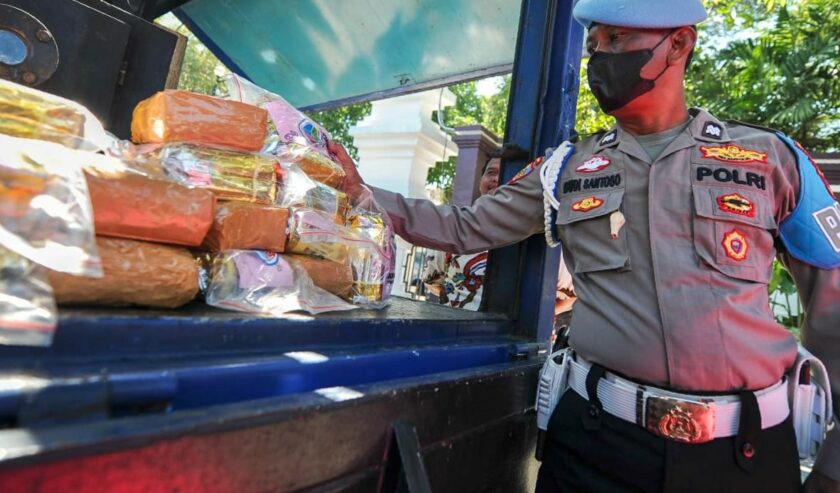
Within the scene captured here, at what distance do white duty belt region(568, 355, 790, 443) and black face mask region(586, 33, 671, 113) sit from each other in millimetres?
826

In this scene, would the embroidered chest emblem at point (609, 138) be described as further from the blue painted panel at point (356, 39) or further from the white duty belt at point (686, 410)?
the blue painted panel at point (356, 39)

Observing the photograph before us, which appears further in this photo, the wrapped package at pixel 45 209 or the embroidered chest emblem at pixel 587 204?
the embroidered chest emblem at pixel 587 204

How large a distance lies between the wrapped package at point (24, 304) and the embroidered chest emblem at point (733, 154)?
157 centimetres

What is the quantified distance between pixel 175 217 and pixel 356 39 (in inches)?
85.4

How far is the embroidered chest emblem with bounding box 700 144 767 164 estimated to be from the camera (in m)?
1.45

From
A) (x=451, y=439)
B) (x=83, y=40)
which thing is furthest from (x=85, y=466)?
(x=83, y=40)

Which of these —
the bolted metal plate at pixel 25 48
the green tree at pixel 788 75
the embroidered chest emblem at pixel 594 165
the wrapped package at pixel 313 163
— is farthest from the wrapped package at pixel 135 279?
the green tree at pixel 788 75

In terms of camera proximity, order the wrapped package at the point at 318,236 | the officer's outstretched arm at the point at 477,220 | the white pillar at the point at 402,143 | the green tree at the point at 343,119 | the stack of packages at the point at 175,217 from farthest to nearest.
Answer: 1. the green tree at the point at 343,119
2. the white pillar at the point at 402,143
3. the officer's outstretched arm at the point at 477,220
4. the wrapped package at the point at 318,236
5. the stack of packages at the point at 175,217

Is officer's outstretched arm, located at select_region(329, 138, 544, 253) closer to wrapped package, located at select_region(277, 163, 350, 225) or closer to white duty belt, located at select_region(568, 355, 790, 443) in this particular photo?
wrapped package, located at select_region(277, 163, 350, 225)

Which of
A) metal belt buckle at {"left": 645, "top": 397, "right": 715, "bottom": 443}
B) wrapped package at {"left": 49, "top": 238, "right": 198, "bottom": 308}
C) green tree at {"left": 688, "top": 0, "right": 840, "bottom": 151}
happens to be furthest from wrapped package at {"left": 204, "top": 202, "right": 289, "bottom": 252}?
green tree at {"left": 688, "top": 0, "right": 840, "bottom": 151}

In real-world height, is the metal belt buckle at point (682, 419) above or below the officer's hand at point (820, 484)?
above

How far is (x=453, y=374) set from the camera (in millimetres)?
1154

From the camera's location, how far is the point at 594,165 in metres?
1.65

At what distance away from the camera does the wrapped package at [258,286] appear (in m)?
1.03
